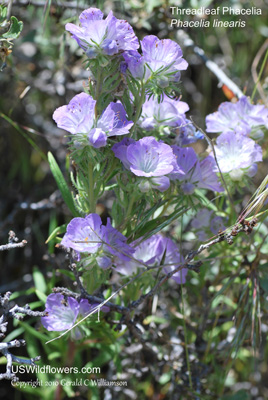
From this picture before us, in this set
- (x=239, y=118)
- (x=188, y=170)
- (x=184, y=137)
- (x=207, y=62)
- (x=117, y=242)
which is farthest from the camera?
(x=207, y=62)

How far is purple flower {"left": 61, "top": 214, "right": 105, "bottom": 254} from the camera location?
1278 millimetres

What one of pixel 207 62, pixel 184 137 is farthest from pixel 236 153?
pixel 207 62

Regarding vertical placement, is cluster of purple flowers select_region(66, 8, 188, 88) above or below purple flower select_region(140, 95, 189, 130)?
above

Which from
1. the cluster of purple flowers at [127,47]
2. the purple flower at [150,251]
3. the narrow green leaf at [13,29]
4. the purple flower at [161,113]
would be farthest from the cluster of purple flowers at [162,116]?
the narrow green leaf at [13,29]

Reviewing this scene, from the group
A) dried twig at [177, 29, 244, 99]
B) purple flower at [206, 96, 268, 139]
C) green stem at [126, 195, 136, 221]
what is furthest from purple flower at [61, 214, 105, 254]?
dried twig at [177, 29, 244, 99]

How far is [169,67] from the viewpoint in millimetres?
1282

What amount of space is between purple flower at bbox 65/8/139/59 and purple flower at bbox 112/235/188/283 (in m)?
0.66

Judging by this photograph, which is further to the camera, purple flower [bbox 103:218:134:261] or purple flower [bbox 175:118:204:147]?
→ purple flower [bbox 175:118:204:147]

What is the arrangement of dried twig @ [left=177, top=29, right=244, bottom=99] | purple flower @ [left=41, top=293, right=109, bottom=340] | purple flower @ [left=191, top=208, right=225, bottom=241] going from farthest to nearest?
dried twig @ [left=177, top=29, right=244, bottom=99], purple flower @ [left=191, top=208, right=225, bottom=241], purple flower @ [left=41, top=293, right=109, bottom=340]

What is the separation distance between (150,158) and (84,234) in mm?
298

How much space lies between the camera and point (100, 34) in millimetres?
1217

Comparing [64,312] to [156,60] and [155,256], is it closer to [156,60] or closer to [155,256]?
[155,256]

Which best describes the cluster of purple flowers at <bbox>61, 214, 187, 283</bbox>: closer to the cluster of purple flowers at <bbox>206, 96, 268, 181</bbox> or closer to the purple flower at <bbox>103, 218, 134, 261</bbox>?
the purple flower at <bbox>103, 218, 134, 261</bbox>

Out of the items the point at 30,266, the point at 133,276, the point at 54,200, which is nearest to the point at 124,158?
the point at 133,276
